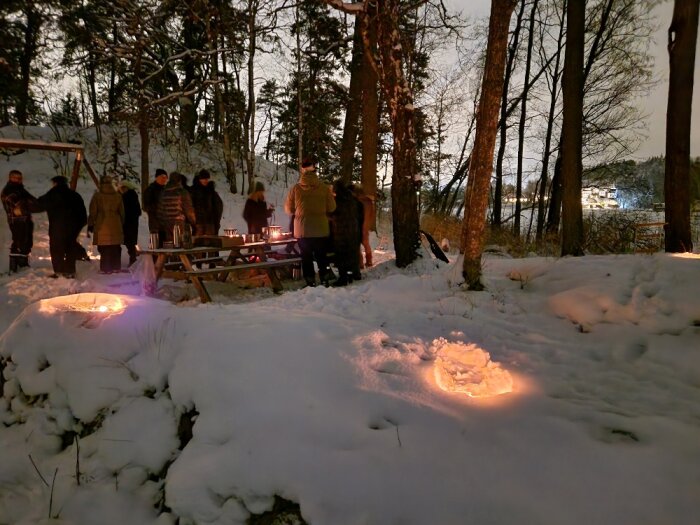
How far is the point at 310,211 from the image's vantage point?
6621 mm

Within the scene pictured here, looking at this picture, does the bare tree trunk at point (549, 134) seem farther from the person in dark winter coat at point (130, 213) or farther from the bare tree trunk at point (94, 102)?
the bare tree trunk at point (94, 102)

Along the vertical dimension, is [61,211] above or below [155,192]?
below

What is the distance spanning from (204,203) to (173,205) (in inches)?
63.5

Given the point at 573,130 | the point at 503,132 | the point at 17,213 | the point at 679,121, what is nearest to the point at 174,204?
the point at 17,213

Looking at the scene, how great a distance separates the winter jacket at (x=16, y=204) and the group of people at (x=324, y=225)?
5.22m

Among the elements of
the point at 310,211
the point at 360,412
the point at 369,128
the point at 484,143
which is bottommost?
the point at 360,412

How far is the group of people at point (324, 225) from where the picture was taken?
6625mm

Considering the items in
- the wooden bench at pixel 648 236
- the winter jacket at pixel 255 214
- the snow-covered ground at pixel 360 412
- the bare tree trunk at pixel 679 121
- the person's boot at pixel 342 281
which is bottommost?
the snow-covered ground at pixel 360 412

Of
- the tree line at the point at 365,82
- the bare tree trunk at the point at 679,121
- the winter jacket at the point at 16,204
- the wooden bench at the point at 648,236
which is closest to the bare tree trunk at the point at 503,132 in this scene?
the tree line at the point at 365,82

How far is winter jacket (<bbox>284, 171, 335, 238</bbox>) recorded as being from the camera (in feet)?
21.7

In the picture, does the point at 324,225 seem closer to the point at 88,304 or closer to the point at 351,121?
the point at 88,304

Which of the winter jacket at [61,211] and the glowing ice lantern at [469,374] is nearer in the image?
the glowing ice lantern at [469,374]

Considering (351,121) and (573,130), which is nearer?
(573,130)

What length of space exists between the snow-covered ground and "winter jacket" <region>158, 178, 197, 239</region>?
3274mm
